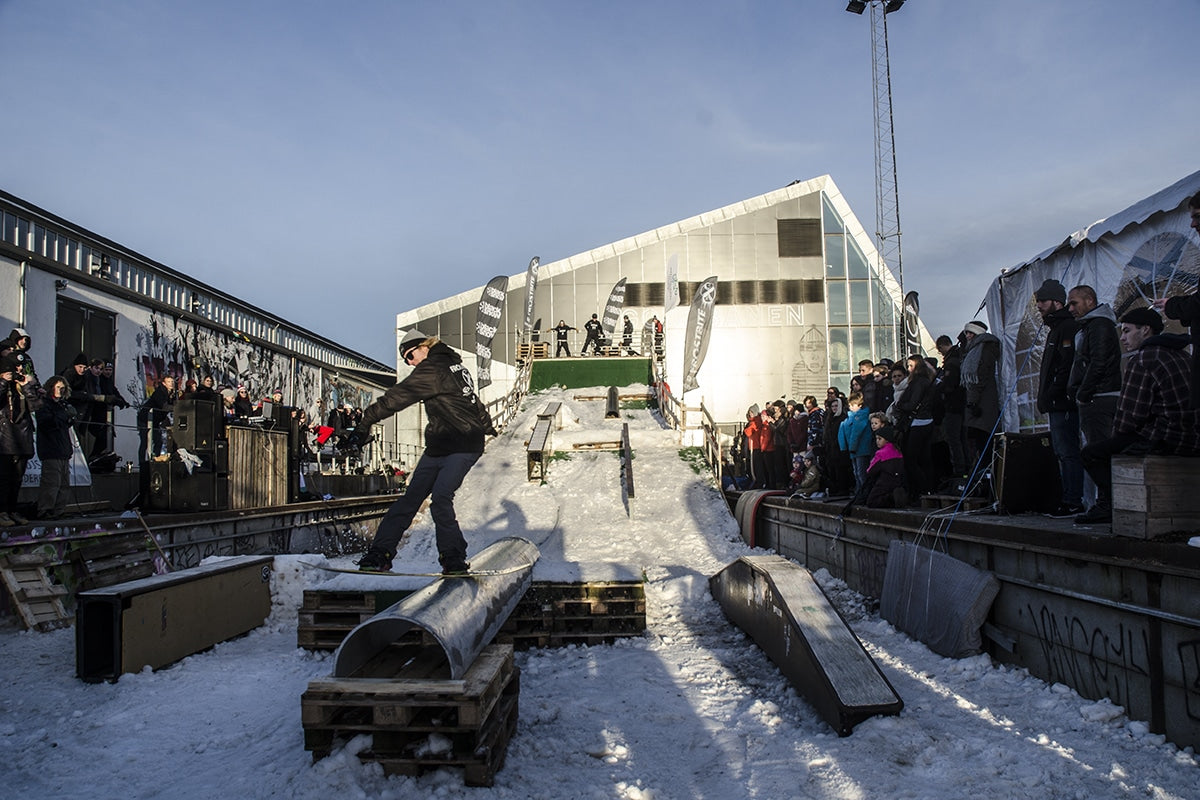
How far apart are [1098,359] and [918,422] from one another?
308 cm

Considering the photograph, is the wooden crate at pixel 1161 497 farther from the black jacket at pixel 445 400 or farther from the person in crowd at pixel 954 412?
the black jacket at pixel 445 400

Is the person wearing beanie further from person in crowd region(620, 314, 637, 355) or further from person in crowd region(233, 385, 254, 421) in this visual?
person in crowd region(620, 314, 637, 355)

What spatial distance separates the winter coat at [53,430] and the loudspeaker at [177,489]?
3.59 feet

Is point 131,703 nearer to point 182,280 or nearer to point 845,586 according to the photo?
point 845,586

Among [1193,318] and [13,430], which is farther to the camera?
[13,430]

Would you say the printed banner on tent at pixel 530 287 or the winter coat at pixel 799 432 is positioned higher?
the printed banner on tent at pixel 530 287

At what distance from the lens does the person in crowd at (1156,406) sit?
4.76 meters

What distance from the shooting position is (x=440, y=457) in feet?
20.1

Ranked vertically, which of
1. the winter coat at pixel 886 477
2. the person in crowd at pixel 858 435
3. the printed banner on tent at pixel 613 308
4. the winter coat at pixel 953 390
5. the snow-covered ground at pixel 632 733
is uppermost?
the printed banner on tent at pixel 613 308

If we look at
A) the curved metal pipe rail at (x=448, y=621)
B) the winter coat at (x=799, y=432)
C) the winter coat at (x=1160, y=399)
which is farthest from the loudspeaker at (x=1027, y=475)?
the winter coat at (x=799, y=432)

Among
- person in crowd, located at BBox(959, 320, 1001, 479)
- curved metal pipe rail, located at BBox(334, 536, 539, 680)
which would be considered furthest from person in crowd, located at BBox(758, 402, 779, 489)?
curved metal pipe rail, located at BBox(334, 536, 539, 680)

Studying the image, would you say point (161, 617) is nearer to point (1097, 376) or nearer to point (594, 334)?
point (1097, 376)

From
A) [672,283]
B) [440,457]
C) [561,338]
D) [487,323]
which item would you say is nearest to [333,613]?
[440,457]

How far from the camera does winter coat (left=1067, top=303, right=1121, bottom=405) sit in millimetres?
5754
